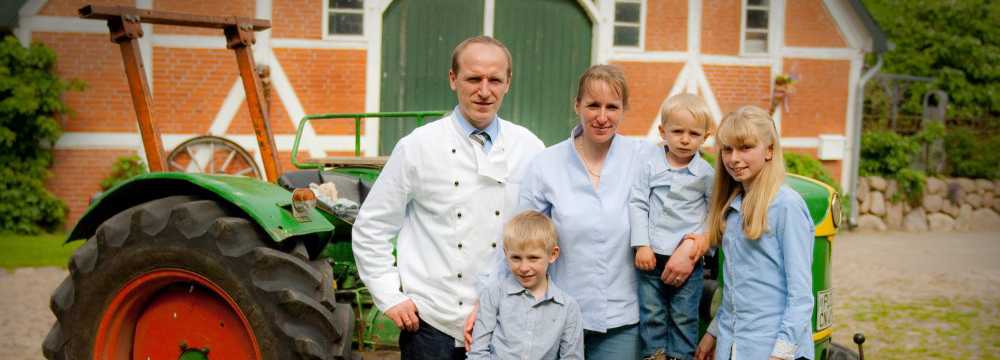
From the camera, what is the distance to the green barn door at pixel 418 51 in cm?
958

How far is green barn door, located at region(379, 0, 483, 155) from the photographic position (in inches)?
377

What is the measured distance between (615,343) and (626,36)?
8.21 m

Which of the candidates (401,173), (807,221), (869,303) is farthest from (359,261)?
(869,303)

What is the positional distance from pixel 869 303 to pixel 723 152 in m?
4.78

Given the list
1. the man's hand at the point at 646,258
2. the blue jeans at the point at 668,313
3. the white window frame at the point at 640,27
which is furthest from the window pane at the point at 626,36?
the man's hand at the point at 646,258

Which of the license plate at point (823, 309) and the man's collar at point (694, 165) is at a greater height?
the man's collar at point (694, 165)

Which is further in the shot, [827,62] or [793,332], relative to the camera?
[827,62]

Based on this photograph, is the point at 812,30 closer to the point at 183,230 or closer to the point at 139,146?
the point at 139,146

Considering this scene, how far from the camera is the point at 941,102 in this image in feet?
43.3

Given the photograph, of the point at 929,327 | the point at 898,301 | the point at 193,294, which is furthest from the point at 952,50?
the point at 193,294

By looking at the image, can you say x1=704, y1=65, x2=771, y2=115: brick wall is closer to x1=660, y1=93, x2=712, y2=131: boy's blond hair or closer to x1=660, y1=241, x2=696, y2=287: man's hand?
x1=660, y1=93, x2=712, y2=131: boy's blond hair

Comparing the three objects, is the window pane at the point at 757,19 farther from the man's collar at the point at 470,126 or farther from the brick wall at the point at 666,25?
the man's collar at the point at 470,126

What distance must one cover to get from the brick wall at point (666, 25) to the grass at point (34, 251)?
636cm

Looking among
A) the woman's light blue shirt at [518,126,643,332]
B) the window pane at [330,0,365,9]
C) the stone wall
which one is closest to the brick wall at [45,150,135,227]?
the window pane at [330,0,365,9]
